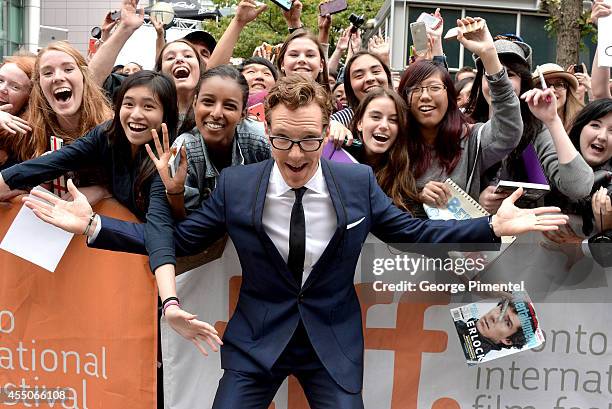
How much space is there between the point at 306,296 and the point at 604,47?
2811 mm

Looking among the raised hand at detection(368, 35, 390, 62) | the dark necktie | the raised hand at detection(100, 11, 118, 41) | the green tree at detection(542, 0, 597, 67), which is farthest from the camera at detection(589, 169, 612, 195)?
the green tree at detection(542, 0, 597, 67)

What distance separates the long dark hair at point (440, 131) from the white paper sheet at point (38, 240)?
76.1 inches

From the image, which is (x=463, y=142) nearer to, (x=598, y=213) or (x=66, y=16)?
(x=598, y=213)

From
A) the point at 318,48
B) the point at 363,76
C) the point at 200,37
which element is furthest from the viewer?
the point at 200,37

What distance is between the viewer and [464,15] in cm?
2764

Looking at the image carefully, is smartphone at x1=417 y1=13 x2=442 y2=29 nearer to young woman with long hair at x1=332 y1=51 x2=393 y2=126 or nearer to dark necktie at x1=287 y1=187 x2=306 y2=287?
young woman with long hair at x1=332 y1=51 x2=393 y2=126

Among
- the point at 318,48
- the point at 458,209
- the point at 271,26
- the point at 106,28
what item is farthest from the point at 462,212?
the point at 271,26

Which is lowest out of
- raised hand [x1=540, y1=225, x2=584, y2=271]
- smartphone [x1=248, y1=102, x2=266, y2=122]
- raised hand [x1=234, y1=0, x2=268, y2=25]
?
Result: raised hand [x1=540, y1=225, x2=584, y2=271]

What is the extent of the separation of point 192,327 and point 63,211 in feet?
2.70

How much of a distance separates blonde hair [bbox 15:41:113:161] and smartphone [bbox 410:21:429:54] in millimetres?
2527

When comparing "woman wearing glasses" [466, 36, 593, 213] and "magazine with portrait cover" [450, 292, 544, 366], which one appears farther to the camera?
"woman wearing glasses" [466, 36, 593, 213]

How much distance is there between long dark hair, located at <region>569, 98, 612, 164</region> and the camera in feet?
13.7

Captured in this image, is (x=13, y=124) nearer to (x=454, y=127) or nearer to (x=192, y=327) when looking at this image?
(x=192, y=327)

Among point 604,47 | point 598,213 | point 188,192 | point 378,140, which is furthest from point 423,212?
point 604,47
